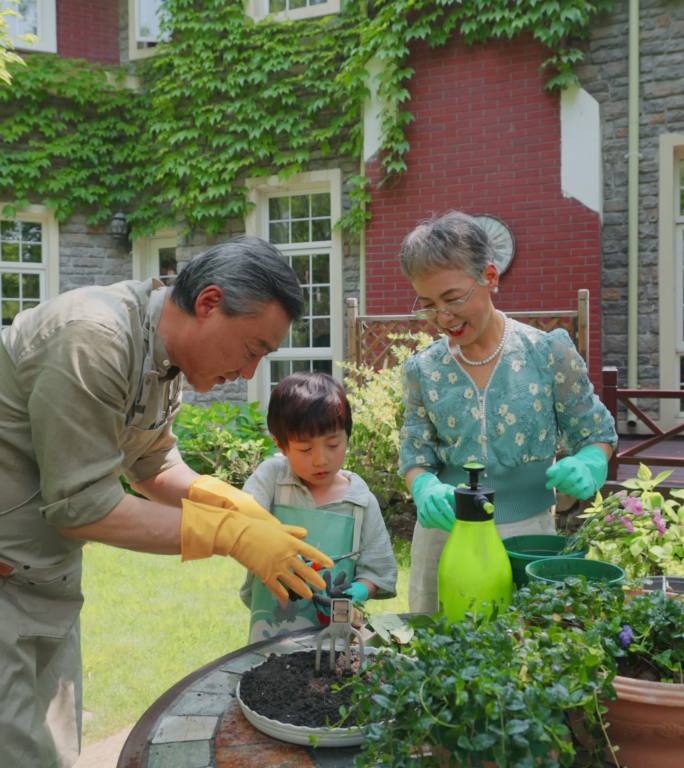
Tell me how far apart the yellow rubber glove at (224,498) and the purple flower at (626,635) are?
91cm

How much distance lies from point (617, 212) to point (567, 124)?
923 millimetres

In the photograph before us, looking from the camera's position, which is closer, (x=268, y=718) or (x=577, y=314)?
(x=268, y=718)

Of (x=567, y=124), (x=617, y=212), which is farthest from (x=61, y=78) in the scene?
(x=617, y=212)

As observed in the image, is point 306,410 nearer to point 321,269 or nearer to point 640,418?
point 640,418

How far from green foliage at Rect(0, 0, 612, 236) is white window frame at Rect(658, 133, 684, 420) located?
115 cm

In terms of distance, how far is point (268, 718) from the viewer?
1062 mm

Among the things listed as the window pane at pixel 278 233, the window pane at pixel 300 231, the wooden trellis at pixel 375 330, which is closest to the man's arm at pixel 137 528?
the wooden trellis at pixel 375 330

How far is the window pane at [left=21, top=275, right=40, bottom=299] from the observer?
29.5ft

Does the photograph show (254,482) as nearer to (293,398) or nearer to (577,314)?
(293,398)

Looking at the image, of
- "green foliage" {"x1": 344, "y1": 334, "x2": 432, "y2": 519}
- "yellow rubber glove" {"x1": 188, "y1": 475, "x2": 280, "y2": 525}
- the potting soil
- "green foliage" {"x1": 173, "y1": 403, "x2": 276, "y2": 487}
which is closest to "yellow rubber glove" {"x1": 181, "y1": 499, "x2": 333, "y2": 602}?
the potting soil

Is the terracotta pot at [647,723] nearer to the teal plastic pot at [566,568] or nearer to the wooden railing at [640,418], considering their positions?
the teal plastic pot at [566,568]

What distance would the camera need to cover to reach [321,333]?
8234mm

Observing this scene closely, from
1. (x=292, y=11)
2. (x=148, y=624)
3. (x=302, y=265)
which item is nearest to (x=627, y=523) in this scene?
(x=148, y=624)

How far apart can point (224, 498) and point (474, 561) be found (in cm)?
78
